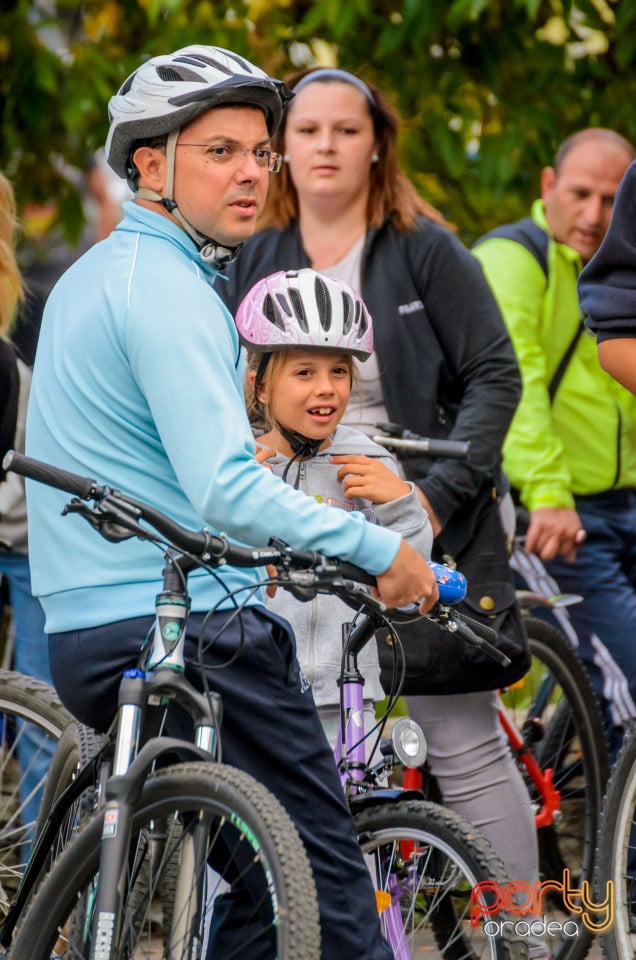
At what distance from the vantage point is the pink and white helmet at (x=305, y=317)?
3764 millimetres

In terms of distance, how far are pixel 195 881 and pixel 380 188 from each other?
258 centimetres

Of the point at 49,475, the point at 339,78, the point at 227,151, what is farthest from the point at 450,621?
the point at 339,78

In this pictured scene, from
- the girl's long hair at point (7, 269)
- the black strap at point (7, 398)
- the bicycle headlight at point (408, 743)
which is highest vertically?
the girl's long hair at point (7, 269)

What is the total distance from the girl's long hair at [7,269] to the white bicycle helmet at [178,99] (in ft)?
5.69

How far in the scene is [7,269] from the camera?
501cm

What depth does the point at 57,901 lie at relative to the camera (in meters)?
2.90

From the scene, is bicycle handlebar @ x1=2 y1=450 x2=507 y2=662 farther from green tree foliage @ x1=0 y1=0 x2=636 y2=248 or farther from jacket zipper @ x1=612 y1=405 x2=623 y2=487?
green tree foliage @ x1=0 y1=0 x2=636 y2=248

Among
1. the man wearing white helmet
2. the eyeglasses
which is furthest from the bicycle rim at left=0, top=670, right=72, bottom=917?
the eyeglasses

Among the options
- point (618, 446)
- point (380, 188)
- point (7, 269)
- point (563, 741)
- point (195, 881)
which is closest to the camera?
point (195, 881)

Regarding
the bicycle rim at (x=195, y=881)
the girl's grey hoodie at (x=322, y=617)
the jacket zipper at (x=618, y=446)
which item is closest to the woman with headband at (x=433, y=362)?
the girl's grey hoodie at (x=322, y=617)

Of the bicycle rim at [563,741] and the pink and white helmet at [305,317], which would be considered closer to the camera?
the pink and white helmet at [305,317]

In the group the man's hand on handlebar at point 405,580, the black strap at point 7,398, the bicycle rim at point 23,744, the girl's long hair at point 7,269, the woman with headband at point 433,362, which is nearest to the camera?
the man's hand on handlebar at point 405,580

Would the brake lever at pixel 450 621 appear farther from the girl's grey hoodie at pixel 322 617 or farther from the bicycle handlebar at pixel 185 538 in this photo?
the girl's grey hoodie at pixel 322 617

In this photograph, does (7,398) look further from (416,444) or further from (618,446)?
(618,446)
